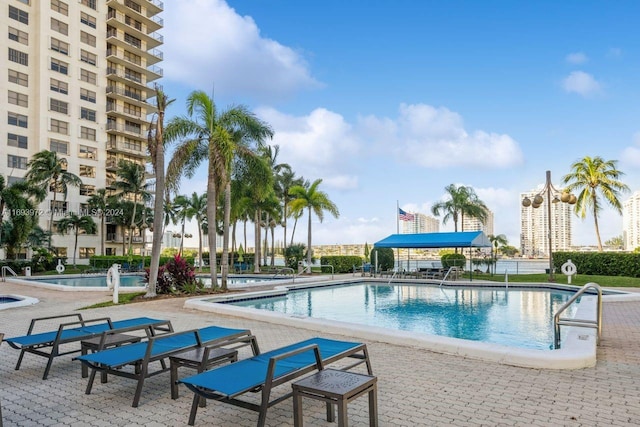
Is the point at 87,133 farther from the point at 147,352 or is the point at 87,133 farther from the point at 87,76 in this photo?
the point at 147,352

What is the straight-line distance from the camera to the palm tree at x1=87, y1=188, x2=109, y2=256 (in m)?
47.0

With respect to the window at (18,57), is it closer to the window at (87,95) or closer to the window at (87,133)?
the window at (87,95)

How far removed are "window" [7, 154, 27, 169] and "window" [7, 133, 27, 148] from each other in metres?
1.19

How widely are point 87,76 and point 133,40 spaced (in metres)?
8.82

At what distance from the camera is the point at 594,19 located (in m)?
16.9

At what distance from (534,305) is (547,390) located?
422 inches

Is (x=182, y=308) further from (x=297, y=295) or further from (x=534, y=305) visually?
(x=534, y=305)

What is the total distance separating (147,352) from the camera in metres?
4.44

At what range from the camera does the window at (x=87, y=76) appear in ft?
161

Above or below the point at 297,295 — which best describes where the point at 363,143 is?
above

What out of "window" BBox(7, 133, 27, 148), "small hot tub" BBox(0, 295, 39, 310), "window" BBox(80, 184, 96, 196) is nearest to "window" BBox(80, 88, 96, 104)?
"window" BBox(7, 133, 27, 148)

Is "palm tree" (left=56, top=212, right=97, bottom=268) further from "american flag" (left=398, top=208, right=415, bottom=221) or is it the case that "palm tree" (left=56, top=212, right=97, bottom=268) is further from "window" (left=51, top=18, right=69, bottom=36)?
"american flag" (left=398, top=208, right=415, bottom=221)

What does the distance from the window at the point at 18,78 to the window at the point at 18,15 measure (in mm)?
5498

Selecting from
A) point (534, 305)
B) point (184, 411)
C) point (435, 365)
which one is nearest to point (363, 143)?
point (534, 305)
